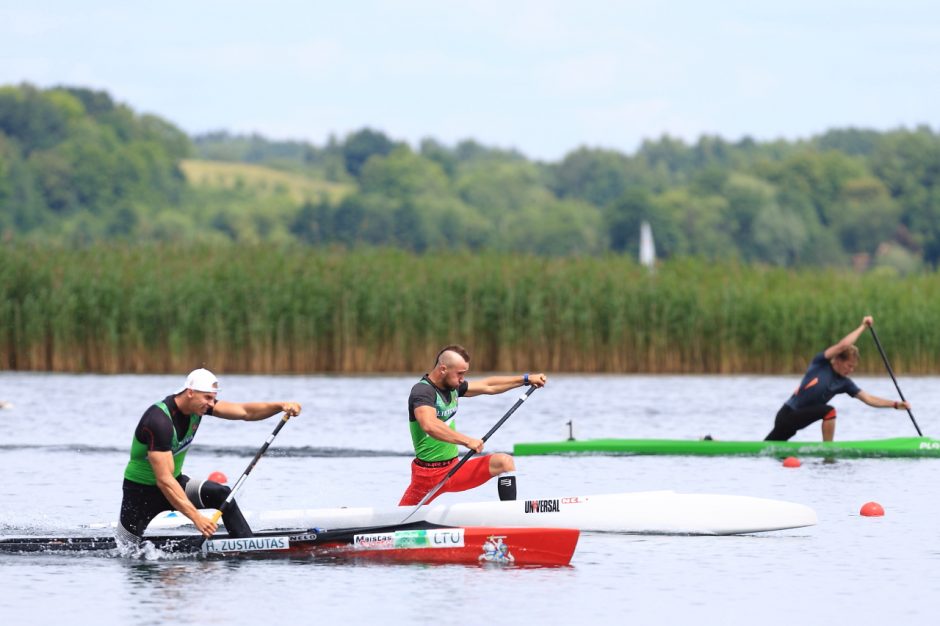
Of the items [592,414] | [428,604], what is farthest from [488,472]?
[592,414]

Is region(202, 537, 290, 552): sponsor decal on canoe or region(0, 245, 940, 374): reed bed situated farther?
region(0, 245, 940, 374): reed bed

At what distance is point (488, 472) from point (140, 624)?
3808mm

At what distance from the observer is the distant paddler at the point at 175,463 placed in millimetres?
12750

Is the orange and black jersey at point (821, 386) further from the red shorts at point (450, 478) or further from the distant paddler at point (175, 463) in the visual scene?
the distant paddler at point (175, 463)

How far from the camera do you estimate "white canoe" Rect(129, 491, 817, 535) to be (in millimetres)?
13914

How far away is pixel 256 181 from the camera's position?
508 ft

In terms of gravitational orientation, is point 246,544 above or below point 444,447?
below

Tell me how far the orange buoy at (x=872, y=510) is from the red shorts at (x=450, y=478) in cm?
402

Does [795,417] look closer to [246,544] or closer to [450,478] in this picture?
[450,478]

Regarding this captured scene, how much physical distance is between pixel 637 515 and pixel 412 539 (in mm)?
2256

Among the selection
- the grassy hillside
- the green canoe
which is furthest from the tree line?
the green canoe

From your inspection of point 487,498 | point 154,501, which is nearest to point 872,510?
point 487,498

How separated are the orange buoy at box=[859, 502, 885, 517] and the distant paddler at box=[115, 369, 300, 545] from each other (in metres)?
5.91

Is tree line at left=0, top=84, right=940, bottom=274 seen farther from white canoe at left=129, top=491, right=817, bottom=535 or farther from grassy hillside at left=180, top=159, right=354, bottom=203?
white canoe at left=129, top=491, right=817, bottom=535
